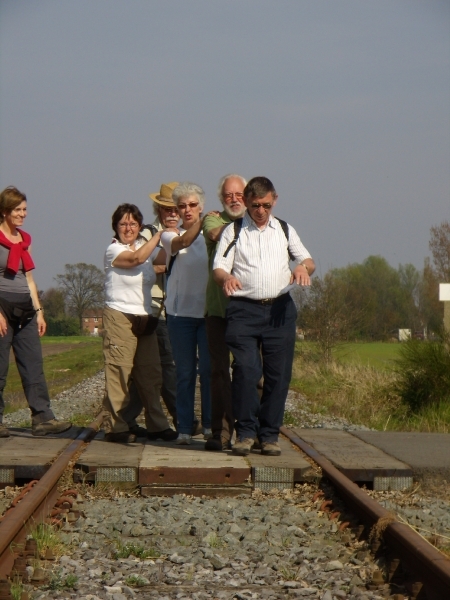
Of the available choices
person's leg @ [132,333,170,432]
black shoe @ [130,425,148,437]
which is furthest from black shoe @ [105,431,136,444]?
black shoe @ [130,425,148,437]

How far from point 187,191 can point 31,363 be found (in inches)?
87.9

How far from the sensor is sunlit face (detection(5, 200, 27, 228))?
7988mm

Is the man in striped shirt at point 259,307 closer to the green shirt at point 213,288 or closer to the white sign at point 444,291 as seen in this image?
the green shirt at point 213,288

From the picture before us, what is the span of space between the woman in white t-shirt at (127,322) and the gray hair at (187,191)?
0.41m

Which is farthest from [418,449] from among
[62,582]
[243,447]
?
[62,582]

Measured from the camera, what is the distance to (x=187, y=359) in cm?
780

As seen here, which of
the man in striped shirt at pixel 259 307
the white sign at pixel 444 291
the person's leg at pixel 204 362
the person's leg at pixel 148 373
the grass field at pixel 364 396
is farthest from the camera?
the white sign at pixel 444 291

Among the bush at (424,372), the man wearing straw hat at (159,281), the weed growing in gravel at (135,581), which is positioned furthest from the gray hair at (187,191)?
the bush at (424,372)

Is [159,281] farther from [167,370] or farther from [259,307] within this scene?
[259,307]

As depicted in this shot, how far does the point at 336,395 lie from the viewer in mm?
17750

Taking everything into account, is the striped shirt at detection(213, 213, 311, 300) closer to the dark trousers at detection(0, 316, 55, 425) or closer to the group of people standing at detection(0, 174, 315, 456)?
the group of people standing at detection(0, 174, 315, 456)

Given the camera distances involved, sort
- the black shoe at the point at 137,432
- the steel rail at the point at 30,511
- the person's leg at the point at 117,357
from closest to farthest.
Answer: the steel rail at the point at 30,511
the person's leg at the point at 117,357
the black shoe at the point at 137,432

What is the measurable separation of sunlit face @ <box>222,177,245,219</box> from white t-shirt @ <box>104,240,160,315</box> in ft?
2.95

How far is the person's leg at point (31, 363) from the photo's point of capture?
830cm
